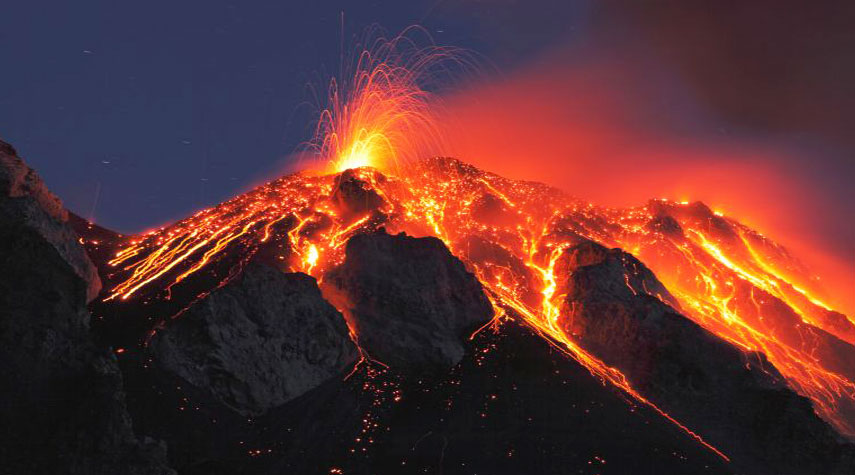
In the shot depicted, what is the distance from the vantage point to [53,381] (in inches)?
675

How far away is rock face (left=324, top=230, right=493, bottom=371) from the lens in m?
33.2

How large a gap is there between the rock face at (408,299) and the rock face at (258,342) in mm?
3007

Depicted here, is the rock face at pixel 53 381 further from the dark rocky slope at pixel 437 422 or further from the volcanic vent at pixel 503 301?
the volcanic vent at pixel 503 301

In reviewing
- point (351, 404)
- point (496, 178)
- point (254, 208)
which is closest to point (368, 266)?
point (351, 404)

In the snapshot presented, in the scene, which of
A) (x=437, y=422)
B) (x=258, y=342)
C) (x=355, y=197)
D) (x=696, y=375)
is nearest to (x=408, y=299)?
(x=437, y=422)

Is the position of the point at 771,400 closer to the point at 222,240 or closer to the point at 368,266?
the point at 368,266

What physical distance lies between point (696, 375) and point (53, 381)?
40430mm

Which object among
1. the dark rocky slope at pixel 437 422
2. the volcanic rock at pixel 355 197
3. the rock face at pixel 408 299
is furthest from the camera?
the volcanic rock at pixel 355 197

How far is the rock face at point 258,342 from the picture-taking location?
2505 centimetres

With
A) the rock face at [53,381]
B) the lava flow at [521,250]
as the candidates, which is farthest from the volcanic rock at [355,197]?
the rock face at [53,381]

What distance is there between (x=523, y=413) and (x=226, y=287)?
2043 cm

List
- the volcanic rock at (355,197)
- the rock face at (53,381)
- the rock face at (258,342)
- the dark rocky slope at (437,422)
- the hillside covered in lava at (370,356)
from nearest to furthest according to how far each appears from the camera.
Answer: the rock face at (53,381) < the hillside covered in lava at (370,356) < the dark rocky slope at (437,422) < the rock face at (258,342) < the volcanic rock at (355,197)

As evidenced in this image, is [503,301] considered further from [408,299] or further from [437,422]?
[437,422]

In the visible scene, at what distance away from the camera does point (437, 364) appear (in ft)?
106
